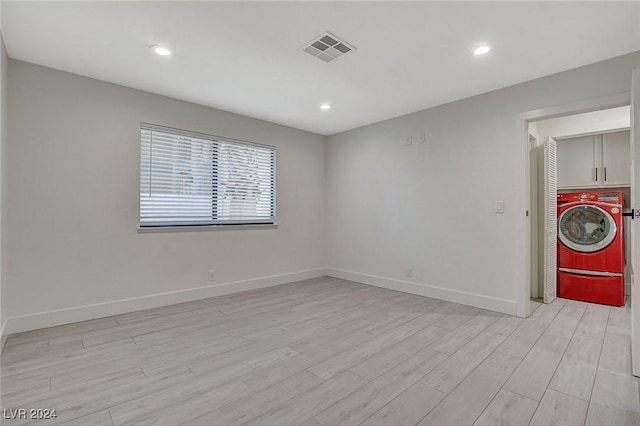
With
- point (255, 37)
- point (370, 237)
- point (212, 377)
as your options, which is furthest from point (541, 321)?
point (255, 37)

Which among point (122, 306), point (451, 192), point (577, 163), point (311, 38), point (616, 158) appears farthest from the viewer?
point (577, 163)

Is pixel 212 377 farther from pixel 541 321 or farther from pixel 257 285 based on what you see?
pixel 541 321

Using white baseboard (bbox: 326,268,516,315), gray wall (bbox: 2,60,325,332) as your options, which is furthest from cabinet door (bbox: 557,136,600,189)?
gray wall (bbox: 2,60,325,332)

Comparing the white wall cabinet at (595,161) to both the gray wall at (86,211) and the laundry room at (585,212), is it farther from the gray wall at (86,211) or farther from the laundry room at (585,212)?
the gray wall at (86,211)

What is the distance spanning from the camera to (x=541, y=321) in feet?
10.1

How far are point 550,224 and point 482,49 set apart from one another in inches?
102

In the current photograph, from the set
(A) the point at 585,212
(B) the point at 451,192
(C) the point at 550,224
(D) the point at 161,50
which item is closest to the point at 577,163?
(A) the point at 585,212

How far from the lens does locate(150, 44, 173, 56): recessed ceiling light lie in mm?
2516

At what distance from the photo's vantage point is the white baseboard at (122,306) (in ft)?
9.07

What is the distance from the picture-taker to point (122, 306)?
327 cm

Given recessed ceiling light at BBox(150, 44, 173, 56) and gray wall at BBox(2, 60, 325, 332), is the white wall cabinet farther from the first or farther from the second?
recessed ceiling light at BBox(150, 44, 173, 56)

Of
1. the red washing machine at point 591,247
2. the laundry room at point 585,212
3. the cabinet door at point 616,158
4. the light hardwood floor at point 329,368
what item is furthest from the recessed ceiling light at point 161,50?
the cabinet door at point 616,158

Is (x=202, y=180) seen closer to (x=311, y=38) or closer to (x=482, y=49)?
(x=311, y=38)

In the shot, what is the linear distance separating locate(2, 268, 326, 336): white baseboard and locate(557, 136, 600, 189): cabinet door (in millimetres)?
4521
